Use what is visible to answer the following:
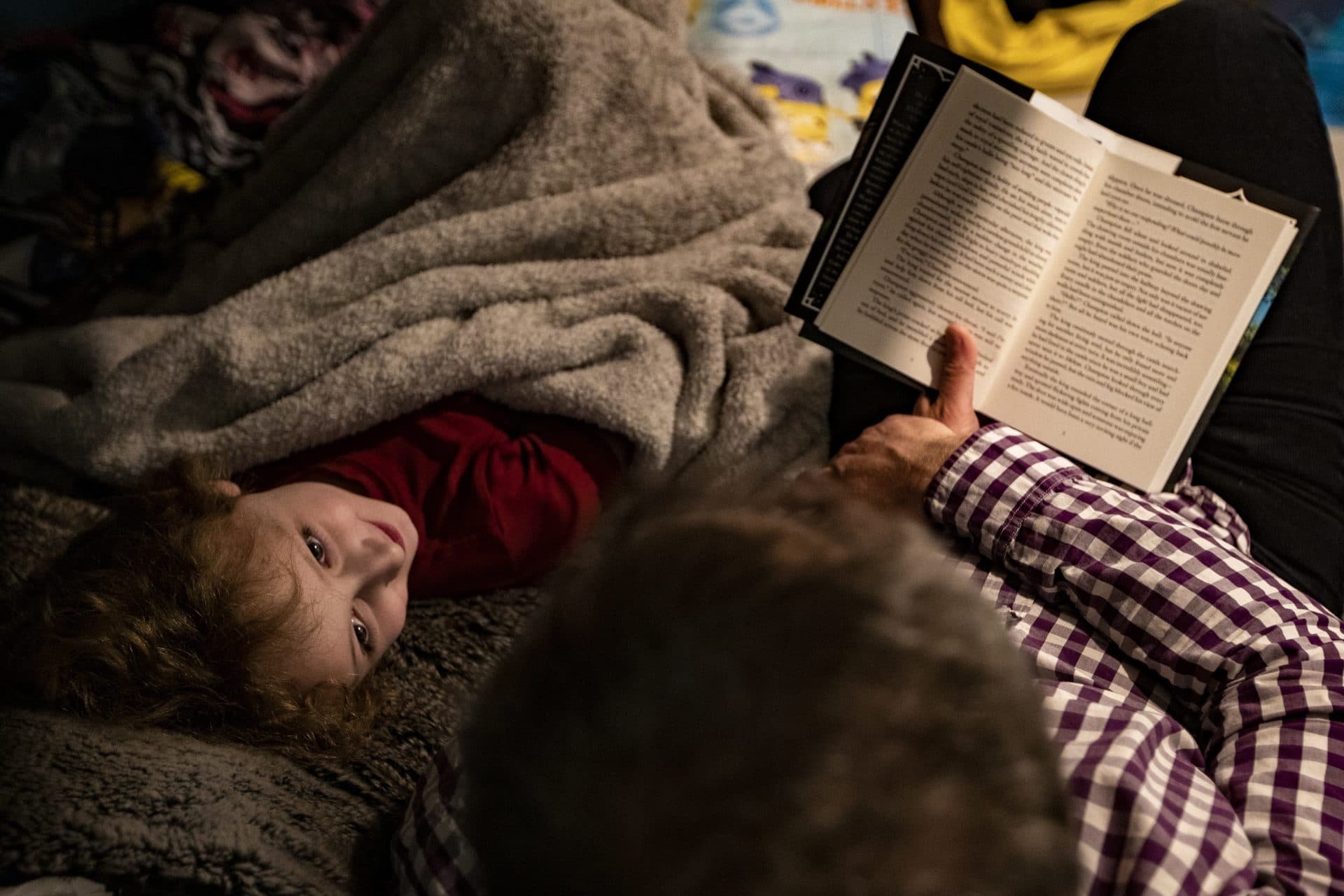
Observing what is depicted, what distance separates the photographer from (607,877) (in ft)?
1.02

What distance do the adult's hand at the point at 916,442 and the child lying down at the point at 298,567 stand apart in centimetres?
22

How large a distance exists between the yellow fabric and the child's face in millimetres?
957

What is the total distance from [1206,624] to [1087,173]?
1.27ft

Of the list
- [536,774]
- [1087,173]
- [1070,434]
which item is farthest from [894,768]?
[1087,173]

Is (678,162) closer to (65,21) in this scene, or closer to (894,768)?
(894,768)

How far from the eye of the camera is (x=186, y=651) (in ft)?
2.08

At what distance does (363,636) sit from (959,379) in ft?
1.75

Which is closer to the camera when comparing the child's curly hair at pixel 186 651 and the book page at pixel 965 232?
the child's curly hair at pixel 186 651

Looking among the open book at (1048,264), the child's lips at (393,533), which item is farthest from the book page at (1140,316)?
the child's lips at (393,533)

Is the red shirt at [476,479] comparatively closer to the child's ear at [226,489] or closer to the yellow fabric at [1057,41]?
the child's ear at [226,489]

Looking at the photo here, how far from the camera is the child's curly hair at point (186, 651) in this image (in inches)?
24.2

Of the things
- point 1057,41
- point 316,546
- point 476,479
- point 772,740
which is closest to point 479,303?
point 476,479

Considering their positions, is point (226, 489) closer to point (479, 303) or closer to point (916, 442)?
point (479, 303)

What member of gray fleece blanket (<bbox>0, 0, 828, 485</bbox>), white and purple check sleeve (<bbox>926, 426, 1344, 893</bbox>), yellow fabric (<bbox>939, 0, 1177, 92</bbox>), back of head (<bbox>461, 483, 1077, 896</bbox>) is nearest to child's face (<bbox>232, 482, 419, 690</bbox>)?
gray fleece blanket (<bbox>0, 0, 828, 485</bbox>)
